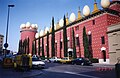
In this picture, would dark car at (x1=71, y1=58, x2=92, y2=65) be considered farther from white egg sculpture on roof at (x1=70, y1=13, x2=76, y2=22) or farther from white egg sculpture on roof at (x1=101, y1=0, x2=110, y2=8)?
white egg sculpture on roof at (x1=70, y1=13, x2=76, y2=22)

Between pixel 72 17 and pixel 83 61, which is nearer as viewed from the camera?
pixel 83 61

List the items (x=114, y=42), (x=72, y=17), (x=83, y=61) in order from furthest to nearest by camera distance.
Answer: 1. (x=72, y=17)
2. (x=114, y=42)
3. (x=83, y=61)

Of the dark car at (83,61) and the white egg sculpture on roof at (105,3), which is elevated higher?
the white egg sculpture on roof at (105,3)

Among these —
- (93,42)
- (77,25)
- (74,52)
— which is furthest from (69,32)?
(93,42)

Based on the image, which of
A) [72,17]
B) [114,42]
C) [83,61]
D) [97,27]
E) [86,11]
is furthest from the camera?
[72,17]

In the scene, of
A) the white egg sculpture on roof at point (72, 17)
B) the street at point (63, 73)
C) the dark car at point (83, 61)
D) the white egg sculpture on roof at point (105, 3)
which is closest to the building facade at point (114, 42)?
the white egg sculpture on roof at point (105, 3)

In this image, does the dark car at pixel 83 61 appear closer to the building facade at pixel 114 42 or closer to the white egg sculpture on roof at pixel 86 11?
the building facade at pixel 114 42

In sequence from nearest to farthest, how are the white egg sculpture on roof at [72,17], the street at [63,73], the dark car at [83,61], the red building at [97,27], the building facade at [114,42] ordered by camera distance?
1. the street at [63,73]
2. the dark car at [83,61]
3. the building facade at [114,42]
4. the red building at [97,27]
5. the white egg sculpture on roof at [72,17]

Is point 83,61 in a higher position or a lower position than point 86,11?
lower

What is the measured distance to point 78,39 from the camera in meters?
46.6

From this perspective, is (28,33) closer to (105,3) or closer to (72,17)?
(72,17)

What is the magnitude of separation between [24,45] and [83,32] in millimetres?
45333

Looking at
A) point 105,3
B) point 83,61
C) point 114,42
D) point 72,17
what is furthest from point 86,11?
point 83,61

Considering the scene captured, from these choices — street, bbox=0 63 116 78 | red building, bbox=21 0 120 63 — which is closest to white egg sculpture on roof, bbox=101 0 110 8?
red building, bbox=21 0 120 63
